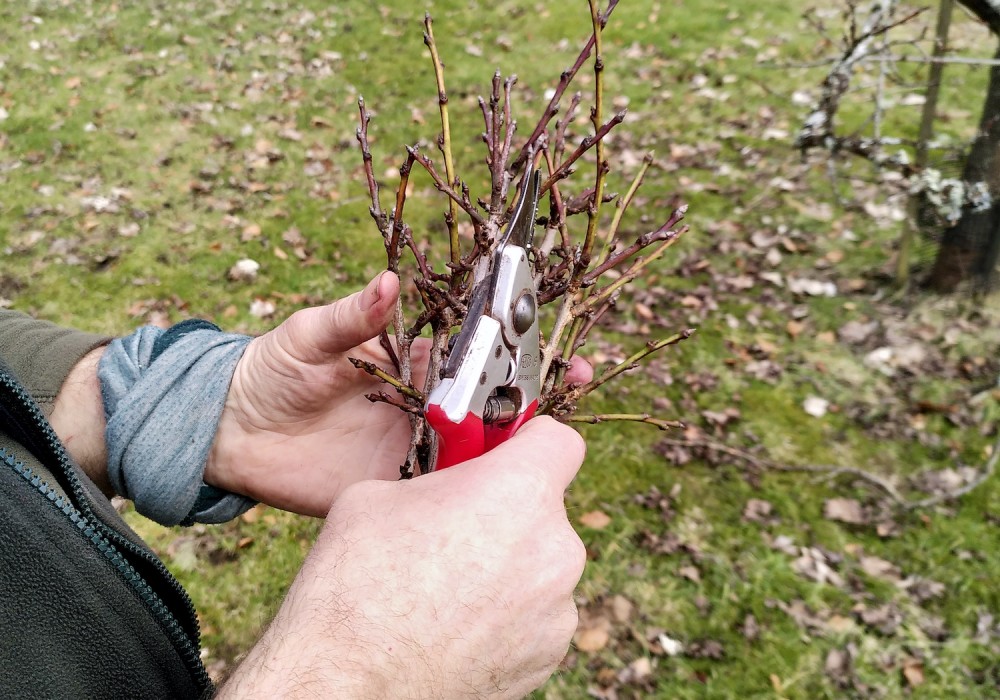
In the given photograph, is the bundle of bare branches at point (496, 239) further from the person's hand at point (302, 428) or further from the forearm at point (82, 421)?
the forearm at point (82, 421)

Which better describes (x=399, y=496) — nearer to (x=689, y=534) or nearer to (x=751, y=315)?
(x=689, y=534)

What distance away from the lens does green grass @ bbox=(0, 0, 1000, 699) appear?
3457mm

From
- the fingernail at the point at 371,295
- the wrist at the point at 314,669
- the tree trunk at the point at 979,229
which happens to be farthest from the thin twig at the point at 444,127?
the tree trunk at the point at 979,229

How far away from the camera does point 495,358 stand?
175 centimetres

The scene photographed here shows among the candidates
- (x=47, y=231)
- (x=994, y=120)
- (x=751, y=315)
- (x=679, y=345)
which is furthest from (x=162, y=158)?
(x=994, y=120)

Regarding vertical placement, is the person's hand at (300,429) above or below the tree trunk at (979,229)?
above

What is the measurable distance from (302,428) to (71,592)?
1068 millimetres

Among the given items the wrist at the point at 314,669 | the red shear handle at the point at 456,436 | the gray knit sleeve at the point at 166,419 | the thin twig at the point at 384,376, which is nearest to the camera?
the wrist at the point at 314,669

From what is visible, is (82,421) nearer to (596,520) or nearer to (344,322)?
(344,322)

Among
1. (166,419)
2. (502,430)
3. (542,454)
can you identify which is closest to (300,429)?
(166,419)

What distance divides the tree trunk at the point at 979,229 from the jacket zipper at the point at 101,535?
495cm

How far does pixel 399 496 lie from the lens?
1544 millimetres

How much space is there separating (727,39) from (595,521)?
21.3ft

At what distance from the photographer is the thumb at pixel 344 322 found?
1979 millimetres
